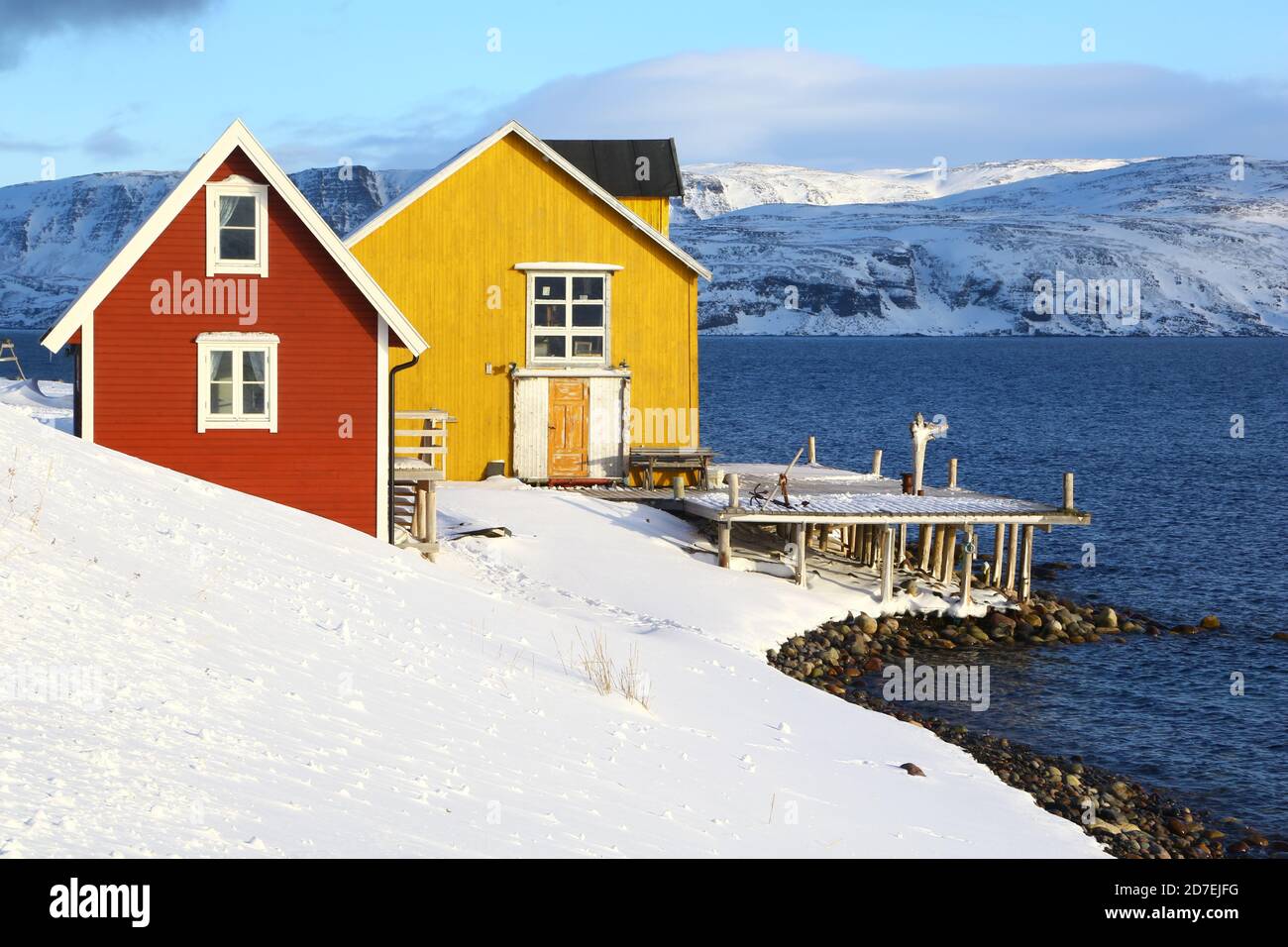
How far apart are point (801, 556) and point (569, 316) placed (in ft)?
27.4

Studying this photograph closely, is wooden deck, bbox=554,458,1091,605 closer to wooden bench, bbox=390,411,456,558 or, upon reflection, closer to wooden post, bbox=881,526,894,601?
wooden post, bbox=881,526,894,601

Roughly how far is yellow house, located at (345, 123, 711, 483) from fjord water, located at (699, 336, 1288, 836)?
31.5 ft

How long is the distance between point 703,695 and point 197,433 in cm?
1096

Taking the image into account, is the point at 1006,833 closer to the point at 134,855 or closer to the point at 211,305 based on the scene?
the point at 134,855

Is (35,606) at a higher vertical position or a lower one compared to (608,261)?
lower

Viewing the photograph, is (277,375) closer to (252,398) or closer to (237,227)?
(252,398)

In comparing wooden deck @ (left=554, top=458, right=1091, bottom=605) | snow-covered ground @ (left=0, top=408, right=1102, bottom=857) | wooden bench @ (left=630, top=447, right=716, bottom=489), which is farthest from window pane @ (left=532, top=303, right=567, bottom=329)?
snow-covered ground @ (left=0, top=408, right=1102, bottom=857)

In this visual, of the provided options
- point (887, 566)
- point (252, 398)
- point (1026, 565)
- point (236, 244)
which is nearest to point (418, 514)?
point (252, 398)

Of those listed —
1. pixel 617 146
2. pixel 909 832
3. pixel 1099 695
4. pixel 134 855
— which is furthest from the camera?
pixel 617 146

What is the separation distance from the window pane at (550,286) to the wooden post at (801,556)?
333 inches

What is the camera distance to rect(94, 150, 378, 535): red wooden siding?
25375 mm

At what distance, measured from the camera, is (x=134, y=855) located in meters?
9.16

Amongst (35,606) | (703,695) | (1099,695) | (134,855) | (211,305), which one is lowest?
(1099,695)
